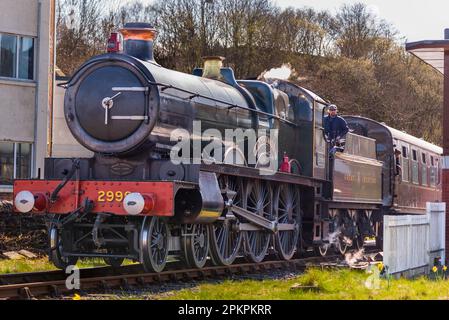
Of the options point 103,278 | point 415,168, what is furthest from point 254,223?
point 415,168

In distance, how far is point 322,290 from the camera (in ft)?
33.8

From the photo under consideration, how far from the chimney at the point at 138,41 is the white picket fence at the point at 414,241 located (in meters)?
4.56

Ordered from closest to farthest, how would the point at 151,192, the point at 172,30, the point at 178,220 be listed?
the point at 151,192
the point at 178,220
the point at 172,30

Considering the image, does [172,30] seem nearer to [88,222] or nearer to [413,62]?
[413,62]

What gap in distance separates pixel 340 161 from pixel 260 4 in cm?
2755

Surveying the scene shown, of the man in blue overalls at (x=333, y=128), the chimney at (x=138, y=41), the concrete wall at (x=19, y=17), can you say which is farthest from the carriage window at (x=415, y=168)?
the chimney at (x=138, y=41)

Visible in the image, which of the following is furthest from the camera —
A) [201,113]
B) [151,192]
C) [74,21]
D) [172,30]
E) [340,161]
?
[74,21]

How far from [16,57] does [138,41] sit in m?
9.50

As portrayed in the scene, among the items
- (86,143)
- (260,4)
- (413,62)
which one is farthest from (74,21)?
(86,143)

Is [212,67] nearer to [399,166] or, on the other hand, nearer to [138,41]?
[138,41]

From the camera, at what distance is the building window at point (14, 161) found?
20672mm

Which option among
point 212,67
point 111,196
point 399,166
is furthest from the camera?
point 399,166

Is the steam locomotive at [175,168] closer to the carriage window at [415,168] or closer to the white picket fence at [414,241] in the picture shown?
the white picket fence at [414,241]

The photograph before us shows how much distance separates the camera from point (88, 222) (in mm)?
11906
